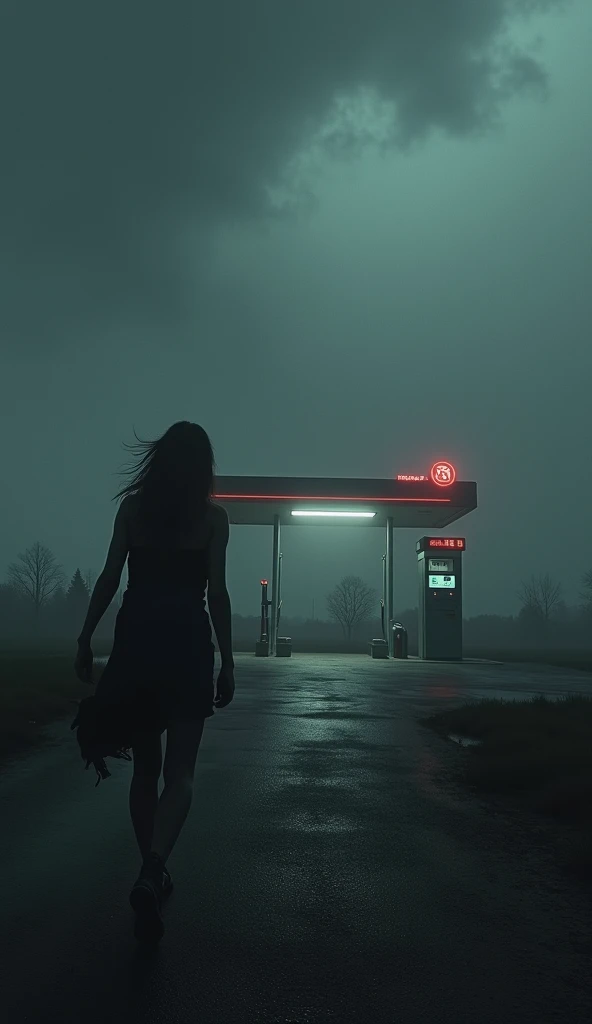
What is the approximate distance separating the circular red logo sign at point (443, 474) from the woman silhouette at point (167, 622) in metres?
26.1

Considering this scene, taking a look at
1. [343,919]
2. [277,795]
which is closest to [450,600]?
[277,795]

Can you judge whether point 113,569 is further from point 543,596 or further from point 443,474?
point 543,596

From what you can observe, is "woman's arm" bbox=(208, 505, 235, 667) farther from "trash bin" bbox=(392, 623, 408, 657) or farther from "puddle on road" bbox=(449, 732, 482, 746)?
"trash bin" bbox=(392, 623, 408, 657)

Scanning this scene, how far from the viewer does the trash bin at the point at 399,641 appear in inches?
1206

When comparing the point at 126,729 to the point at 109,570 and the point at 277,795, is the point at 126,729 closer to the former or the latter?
the point at 109,570

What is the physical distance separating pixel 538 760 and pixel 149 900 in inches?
181

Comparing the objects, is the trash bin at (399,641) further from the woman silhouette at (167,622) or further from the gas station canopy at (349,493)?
the woman silhouette at (167,622)

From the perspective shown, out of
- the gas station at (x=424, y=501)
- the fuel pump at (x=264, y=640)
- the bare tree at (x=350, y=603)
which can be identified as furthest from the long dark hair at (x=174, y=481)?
the bare tree at (x=350, y=603)

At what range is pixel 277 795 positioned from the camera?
5773mm

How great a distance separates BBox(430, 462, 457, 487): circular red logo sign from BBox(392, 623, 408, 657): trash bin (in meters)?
5.73

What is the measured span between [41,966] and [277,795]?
3.04 m

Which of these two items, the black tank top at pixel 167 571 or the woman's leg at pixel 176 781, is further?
the black tank top at pixel 167 571

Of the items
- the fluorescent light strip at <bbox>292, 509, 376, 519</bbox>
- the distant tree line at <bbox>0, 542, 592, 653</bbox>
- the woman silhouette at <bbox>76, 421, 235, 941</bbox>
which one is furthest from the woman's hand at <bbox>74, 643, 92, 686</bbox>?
the distant tree line at <bbox>0, 542, 592, 653</bbox>

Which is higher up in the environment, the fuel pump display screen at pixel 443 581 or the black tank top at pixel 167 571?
the fuel pump display screen at pixel 443 581
